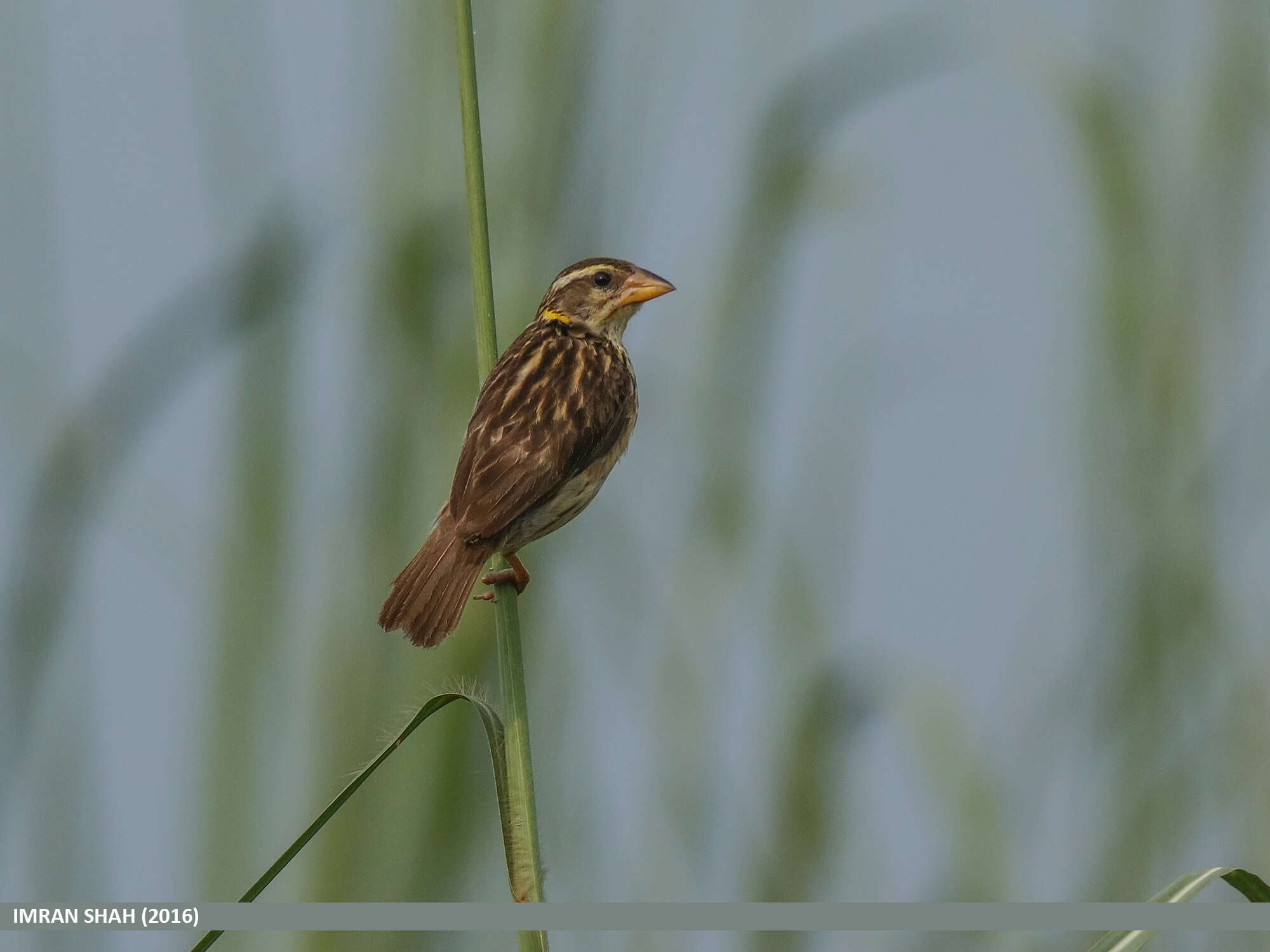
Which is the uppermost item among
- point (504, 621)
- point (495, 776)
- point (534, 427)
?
point (534, 427)

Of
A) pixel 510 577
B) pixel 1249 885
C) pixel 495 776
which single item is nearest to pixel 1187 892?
pixel 1249 885

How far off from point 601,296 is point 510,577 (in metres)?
1.28

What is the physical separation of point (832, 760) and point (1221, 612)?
2.90ft

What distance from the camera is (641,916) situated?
8.23 ft

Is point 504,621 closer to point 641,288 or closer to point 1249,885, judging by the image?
point 1249,885

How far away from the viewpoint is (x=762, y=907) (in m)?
2.60

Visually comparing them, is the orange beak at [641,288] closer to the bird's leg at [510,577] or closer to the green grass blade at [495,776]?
the bird's leg at [510,577]

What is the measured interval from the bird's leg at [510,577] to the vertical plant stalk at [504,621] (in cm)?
5

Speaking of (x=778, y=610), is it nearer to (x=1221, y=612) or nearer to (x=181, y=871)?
(x=1221, y=612)

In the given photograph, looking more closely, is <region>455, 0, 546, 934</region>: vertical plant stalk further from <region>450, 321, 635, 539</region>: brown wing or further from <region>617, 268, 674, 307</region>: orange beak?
<region>617, 268, 674, 307</region>: orange beak

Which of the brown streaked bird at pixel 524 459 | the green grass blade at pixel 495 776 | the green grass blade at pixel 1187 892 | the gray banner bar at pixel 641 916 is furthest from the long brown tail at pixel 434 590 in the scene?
the green grass blade at pixel 1187 892

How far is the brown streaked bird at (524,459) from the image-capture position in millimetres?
2867

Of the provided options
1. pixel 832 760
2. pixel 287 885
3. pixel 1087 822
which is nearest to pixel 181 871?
pixel 287 885

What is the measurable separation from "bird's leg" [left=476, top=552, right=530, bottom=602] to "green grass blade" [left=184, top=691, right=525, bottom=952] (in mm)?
466
